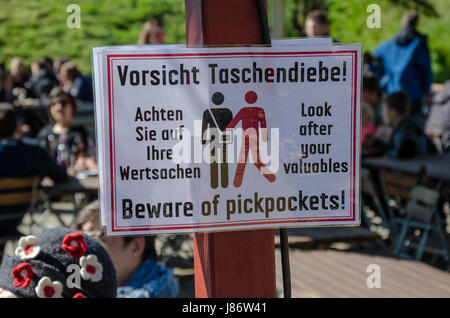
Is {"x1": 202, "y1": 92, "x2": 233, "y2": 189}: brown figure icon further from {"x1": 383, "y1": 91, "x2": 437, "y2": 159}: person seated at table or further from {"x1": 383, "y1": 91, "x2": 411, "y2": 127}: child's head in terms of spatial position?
{"x1": 383, "y1": 91, "x2": 411, "y2": 127}: child's head

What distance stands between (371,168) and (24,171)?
2798mm

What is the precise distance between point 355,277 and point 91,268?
1.57 meters

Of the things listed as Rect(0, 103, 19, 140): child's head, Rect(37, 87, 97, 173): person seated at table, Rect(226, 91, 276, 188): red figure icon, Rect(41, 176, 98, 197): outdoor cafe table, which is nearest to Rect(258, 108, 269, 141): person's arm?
Rect(226, 91, 276, 188): red figure icon

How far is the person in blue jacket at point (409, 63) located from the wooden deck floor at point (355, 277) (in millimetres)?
4608

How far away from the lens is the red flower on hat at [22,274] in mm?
1475

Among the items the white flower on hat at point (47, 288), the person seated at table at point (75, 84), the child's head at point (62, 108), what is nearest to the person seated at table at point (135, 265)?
the white flower on hat at point (47, 288)

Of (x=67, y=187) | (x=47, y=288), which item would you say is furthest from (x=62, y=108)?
(x=47, y=288)

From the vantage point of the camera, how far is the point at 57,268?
1.51 metres

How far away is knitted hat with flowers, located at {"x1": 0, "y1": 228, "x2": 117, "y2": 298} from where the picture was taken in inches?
57.8

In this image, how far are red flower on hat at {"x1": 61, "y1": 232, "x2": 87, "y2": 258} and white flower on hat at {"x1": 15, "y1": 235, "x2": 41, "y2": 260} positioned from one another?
0.22 feet

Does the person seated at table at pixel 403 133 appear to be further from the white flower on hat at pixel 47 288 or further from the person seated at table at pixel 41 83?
the person seated at table at pixel 41 83

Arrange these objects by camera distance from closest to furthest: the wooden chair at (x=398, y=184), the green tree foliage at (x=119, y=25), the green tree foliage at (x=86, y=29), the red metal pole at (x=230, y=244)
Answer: the red metal pole at (x=230, y=244) → the wooden chair at (x=398, y=184) → the green tree foliage at (x=119, y=25) → the green tree foliage at (x=86, y=29)

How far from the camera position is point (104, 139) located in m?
1.10

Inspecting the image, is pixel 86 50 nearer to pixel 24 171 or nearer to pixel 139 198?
pixel 24 171
